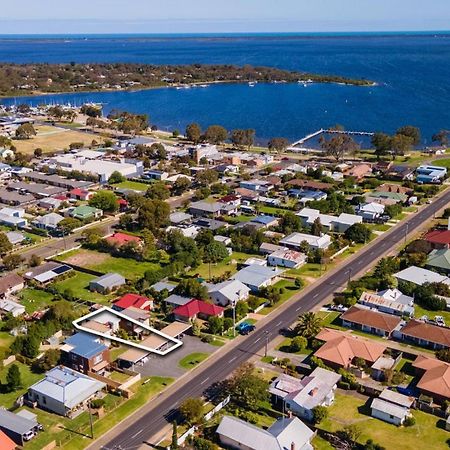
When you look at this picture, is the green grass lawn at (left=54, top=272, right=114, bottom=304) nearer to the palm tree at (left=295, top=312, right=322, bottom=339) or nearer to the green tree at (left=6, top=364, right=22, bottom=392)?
the green tree at (left=6, top=364, right=22, bottom=392)

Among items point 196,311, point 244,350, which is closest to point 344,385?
point 244,350

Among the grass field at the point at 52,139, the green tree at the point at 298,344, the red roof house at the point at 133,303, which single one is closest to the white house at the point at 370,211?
the green tree at the point at 298,344

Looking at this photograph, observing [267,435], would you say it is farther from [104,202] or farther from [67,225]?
[104,202]

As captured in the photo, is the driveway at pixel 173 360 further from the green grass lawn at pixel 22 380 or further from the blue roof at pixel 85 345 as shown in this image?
the green grass lawn at pixel 22 380

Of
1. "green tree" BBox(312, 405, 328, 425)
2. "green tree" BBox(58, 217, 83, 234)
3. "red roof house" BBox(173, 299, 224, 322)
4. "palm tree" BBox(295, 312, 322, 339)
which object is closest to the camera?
"green tree" BBox(312, 405, 328, 425)

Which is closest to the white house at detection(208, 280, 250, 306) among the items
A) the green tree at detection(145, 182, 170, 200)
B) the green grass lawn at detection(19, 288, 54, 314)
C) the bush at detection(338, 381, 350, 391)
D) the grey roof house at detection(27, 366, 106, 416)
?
the bush at detection(338, 381, 350, 391)

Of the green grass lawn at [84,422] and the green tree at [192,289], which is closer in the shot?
the green grass lawn at [84,422]

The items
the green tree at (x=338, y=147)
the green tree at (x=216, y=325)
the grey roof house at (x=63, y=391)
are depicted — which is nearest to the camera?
the grey roof house at (x=63, y=391)

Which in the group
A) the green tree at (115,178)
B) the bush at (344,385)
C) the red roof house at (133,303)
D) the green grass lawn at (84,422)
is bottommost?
the green grass lawn at (84,422)
